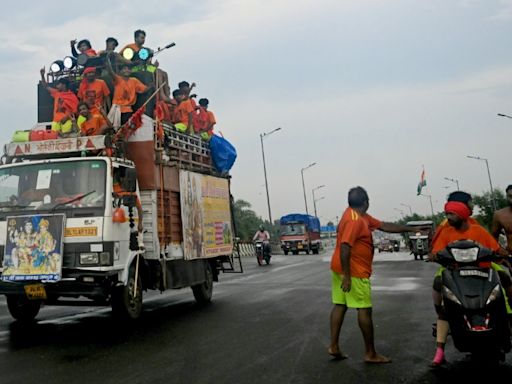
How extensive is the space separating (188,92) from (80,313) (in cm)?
528

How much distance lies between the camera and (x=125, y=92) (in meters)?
9.53

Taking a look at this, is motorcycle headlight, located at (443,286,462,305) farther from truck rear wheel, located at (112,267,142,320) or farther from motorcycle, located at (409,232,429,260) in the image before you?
motorcycle, located at (409,232,429,260)

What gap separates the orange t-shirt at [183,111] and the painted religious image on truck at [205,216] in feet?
4.26

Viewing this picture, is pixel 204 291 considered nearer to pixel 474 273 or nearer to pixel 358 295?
pixel 358 295

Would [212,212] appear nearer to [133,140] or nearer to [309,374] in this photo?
[133,140]

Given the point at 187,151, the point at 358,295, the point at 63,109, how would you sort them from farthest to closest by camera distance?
the point at 187,151 < the point at 63,109 < the point at 358,295

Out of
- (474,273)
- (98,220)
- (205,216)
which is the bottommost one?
(474,273)

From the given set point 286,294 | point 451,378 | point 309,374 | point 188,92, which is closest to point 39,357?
point 309,374

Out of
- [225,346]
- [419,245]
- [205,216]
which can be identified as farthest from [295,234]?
[225,346]

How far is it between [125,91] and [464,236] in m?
6.46

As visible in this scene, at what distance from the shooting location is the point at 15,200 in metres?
7.71

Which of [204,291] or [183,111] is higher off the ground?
[183,111]

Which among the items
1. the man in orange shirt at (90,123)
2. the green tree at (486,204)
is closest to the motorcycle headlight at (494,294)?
the man in orange shirt at (90,123)

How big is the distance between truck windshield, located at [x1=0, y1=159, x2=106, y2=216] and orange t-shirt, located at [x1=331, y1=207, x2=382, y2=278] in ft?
11.4
